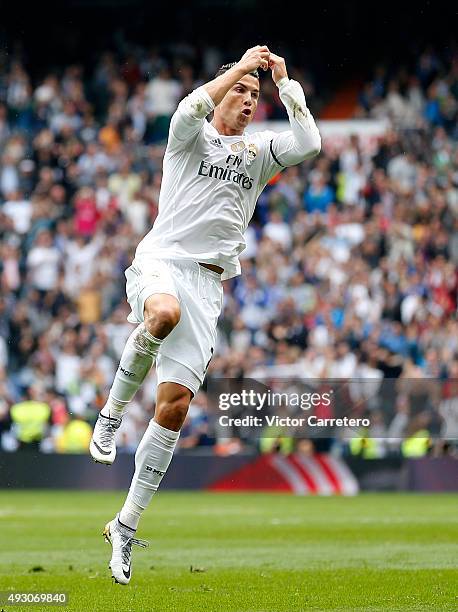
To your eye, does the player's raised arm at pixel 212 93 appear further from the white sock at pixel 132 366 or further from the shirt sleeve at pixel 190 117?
the white sock at pixel 132 366

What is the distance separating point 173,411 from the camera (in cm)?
830

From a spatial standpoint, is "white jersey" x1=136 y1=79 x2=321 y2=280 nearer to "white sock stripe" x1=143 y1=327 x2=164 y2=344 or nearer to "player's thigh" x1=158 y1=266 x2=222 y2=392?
"player's thigh" x1=158 y1=266 x2=222 y2=392

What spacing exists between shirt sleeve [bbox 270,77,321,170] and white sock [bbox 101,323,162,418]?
165cm

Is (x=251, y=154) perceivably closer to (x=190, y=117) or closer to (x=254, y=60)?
(x=190, y=117)

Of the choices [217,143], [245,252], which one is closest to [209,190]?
[217,143]

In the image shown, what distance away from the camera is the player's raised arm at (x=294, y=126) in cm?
874

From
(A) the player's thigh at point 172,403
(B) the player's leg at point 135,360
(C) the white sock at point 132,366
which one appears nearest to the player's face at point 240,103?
(B) the player's leg at point 135,360

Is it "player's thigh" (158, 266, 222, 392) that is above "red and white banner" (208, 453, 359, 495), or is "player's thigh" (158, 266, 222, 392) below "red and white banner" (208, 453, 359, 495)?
above

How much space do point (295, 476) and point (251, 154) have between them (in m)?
11.6

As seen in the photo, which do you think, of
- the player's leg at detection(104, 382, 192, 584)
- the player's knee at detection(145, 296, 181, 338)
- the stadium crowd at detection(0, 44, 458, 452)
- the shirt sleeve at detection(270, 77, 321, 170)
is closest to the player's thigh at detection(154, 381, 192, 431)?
the player's leg at detection(104, 382, 192, 584)

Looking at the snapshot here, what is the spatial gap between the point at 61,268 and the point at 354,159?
19.4 feet

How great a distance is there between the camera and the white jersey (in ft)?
28.3

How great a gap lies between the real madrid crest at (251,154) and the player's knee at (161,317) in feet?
4.32

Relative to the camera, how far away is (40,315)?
23281 mm
